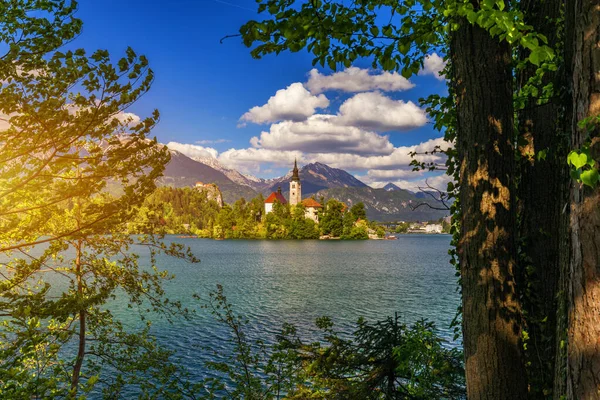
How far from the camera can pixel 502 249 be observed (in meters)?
3.43

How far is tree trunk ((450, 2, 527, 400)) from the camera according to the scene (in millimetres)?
3350

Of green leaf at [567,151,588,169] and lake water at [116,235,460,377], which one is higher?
green leaf at [567,151,588,169]

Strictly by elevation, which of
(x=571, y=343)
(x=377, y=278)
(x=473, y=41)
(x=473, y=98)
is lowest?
(x=377, y=278)

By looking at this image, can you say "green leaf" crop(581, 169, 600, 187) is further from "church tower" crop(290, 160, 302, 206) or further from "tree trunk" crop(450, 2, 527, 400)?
"church tower" crop(290, 160, 302, 206)

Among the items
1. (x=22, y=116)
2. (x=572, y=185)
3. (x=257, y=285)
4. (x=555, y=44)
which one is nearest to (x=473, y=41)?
(x=555, y=44)

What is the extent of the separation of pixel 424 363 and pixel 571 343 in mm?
3506

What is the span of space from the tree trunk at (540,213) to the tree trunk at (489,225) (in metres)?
0.36

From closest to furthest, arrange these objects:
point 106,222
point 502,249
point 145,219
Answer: point 502,249
point 106,222
point 145,219

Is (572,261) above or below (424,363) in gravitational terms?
above

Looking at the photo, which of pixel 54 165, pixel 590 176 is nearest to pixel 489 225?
pixel 590 176

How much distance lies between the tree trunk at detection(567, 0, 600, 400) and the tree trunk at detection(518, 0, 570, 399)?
121 cm

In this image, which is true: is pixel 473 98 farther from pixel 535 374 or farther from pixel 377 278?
pixel 377 278

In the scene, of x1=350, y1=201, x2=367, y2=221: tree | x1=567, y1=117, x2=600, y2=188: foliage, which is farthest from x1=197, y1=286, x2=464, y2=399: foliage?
x1=350, y1=201, x2=367, y2=221: tree

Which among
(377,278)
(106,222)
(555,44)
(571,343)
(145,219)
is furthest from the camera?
(377,278)
